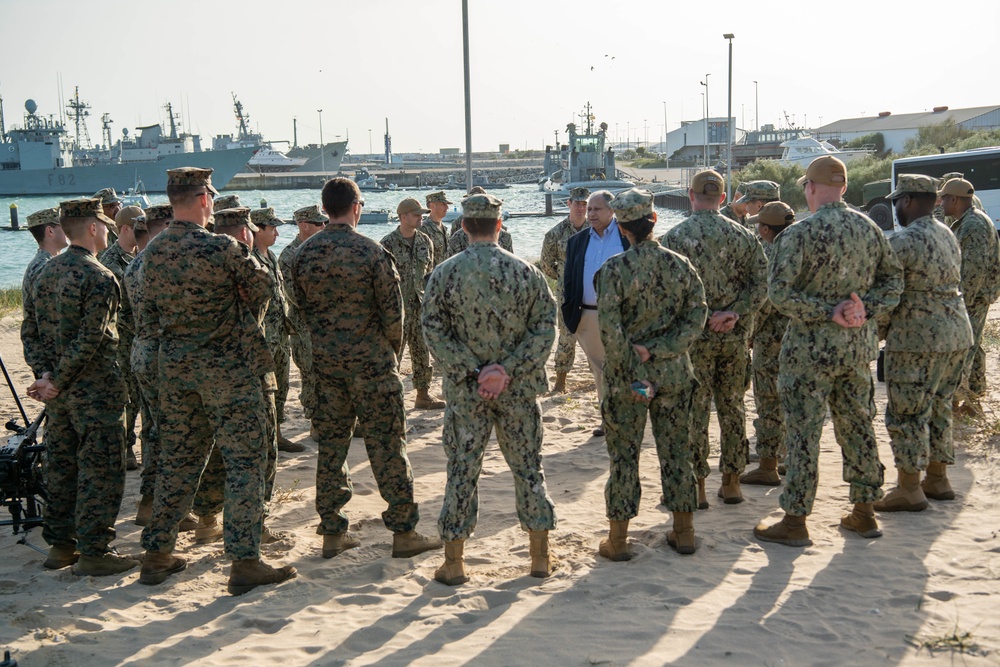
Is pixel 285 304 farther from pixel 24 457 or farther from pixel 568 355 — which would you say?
pixel 568 355

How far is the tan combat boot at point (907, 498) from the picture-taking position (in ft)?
19.2

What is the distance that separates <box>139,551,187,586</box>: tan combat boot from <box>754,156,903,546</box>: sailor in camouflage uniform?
3.53m

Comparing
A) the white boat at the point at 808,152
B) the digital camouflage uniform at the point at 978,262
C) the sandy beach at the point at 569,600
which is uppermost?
the white boat at the point at 808,152

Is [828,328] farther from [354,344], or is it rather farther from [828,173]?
[354,344]

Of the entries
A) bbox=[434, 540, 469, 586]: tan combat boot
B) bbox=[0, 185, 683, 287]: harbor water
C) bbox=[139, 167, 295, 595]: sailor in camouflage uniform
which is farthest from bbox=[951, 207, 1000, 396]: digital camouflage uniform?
bbox=[0, 185, 683, 287]: harbor water

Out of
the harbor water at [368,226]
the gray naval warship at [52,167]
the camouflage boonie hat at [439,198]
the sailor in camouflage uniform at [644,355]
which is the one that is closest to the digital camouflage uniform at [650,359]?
the sailor in camouflage uniform at [644,355]

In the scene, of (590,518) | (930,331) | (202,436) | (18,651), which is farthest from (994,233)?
(18,651)

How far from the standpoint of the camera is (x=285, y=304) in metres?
6.53

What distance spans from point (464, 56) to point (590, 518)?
12.3 m

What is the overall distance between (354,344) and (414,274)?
412 cm

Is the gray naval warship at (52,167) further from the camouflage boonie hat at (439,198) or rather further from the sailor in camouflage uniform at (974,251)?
the sailor in camouflage uniform at (974,251)

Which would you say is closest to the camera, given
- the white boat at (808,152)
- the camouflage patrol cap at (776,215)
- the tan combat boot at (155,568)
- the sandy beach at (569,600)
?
the sandy beach at (569,600)

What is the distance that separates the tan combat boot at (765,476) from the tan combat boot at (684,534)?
151cm

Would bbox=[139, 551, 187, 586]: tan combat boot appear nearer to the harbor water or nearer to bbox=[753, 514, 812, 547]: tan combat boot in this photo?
bbox=[753, 514, 812, 547]: tan combat boot
